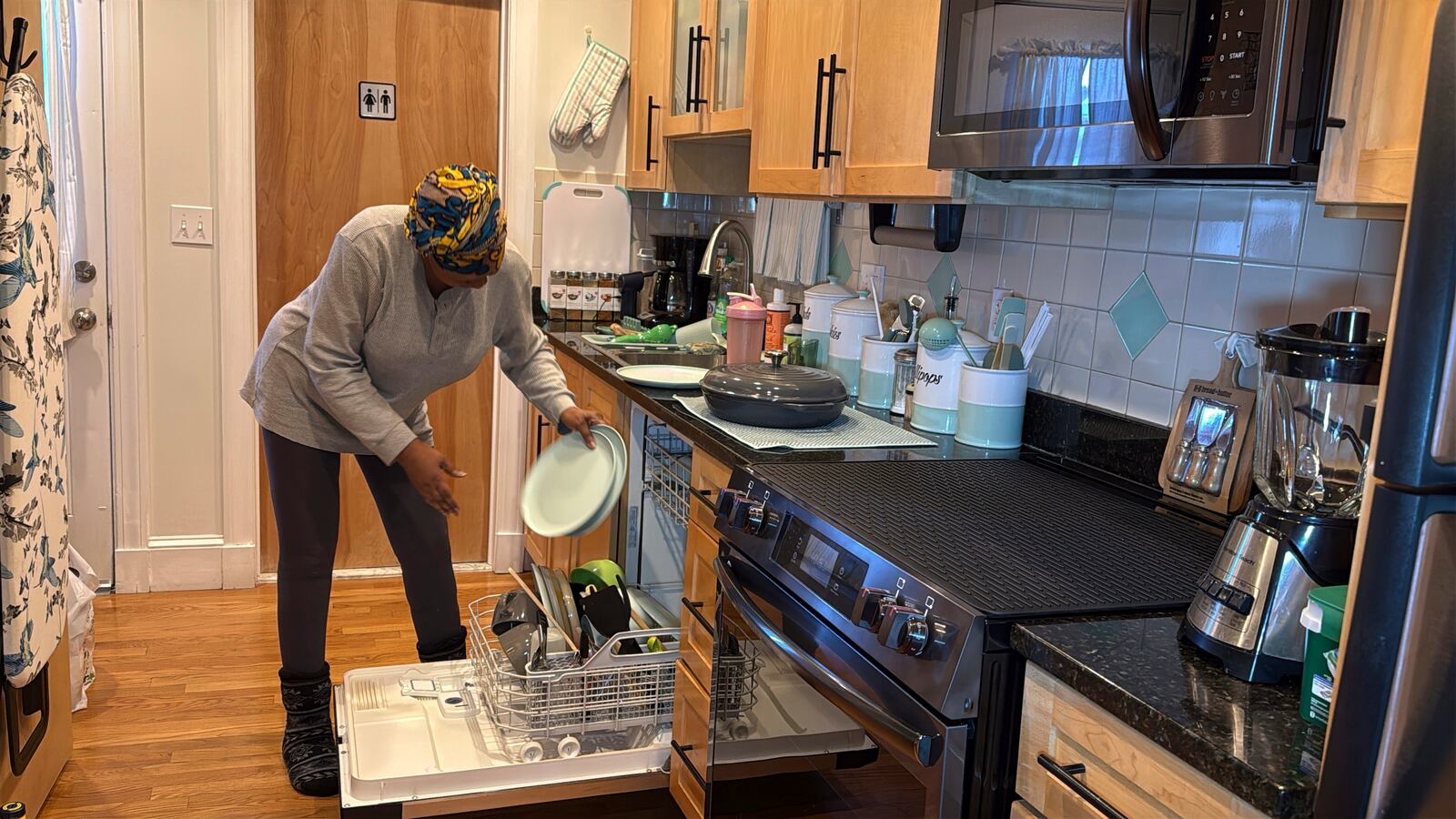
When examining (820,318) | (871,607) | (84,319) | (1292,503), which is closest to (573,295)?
(820,318)

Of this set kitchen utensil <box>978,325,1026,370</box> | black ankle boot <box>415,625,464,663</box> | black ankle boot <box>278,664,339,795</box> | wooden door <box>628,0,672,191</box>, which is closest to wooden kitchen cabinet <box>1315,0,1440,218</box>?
kitchen utensil <box>978,325,1026,370</box>

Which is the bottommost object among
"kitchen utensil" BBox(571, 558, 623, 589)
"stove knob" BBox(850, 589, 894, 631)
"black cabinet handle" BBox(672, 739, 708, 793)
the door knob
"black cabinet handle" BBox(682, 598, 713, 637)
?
"black cabinet handle" BBox(672, 739, 708, 793)

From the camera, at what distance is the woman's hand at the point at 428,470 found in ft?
7.25

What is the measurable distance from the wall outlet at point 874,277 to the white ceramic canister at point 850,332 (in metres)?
0.16

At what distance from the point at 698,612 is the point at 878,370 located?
2.21ft

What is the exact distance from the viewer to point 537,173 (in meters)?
3.79

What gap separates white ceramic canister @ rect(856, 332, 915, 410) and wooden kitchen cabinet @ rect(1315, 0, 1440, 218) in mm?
1269

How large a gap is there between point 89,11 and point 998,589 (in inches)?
122

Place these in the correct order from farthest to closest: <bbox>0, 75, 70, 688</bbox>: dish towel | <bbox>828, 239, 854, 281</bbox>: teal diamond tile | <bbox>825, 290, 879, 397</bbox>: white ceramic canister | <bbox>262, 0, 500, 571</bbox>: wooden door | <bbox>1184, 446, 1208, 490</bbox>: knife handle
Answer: <bbox>262, 0, 500, 571</bbox>: wooden door, <bbox>828, 239, 854, 281</bbox>: teal diamond tile, <bbox>825, 290, 879, 397</bbox>: white ceramic canister, <bbox>0, 75, 70, 688</bbox>: dish towel, <bbox>1184, 446, 1208, 490</bbox>: knife handle

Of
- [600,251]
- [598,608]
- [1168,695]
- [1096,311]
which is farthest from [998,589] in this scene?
[600,251]

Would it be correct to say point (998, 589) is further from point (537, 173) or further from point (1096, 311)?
point (537, 173)

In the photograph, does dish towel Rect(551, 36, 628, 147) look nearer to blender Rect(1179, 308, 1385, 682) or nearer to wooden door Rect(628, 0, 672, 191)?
wooden door Rect(628, 0, 672, 191)

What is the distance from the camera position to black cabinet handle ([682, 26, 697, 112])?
124 inches

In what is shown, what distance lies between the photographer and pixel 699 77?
10.2 ft
